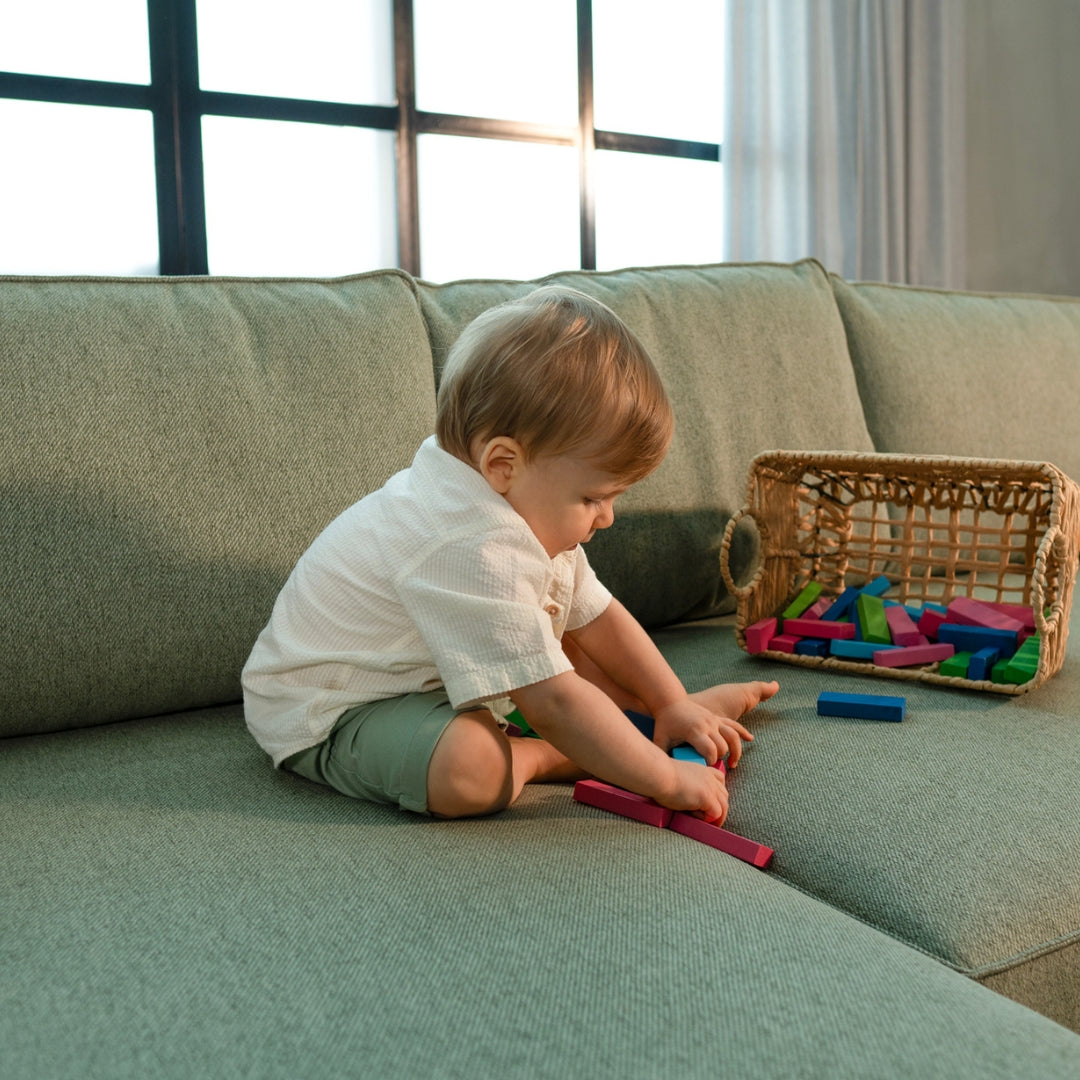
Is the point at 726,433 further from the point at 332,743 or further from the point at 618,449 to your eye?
the point at 332,743

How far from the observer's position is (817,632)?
1382 millimetres

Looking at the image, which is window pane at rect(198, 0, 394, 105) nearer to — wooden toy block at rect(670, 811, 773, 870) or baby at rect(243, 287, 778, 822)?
baby at rect(243, 287, 778, 822)

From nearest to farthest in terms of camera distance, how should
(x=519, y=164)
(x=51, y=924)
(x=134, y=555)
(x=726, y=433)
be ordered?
(x=51, y=924) → (x=134, y=555) → (x=726, y=433) → (x=519, y=164)

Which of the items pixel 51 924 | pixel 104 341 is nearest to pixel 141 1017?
pixel 51 924

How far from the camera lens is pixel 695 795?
922 mm

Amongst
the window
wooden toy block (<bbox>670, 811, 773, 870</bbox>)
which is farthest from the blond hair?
the window

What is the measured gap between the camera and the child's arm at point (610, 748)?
3.04 feet

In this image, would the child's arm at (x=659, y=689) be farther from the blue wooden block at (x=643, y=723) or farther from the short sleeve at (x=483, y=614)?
the short sleeve at (x=483, y=614)

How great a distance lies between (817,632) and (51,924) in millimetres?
954

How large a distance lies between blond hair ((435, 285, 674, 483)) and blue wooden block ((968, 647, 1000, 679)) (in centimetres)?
49

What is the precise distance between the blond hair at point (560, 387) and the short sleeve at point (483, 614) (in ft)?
0.32

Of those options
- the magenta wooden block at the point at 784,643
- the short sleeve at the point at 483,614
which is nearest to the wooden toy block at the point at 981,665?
the magenta wooden block at the point at 784,643

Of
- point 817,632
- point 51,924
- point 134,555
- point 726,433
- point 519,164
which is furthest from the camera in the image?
point 519,164

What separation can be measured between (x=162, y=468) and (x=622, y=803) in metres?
0.61
